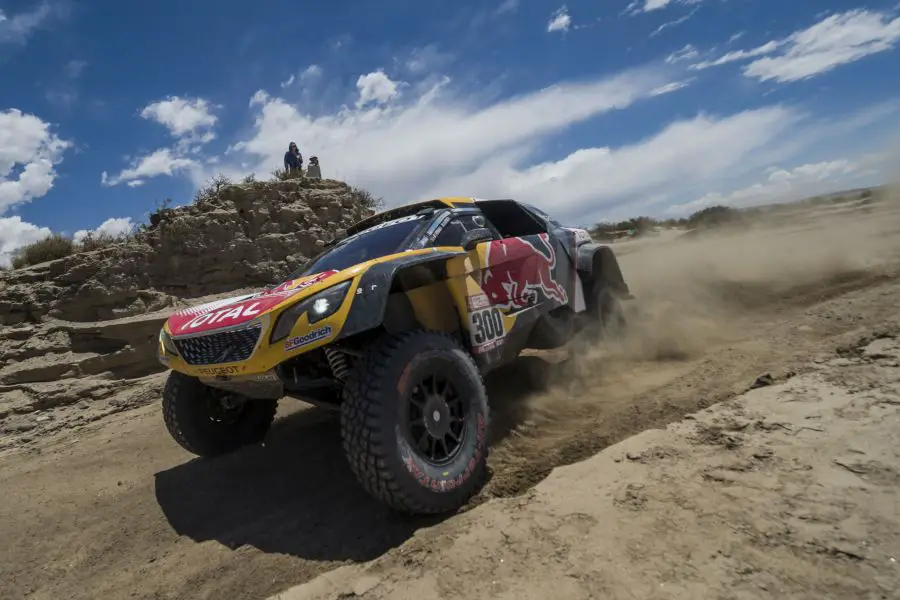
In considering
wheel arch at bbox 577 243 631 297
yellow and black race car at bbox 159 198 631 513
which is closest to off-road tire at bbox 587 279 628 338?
wheel arch at bbox 577 243 631 297

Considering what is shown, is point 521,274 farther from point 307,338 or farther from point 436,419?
point 307,338

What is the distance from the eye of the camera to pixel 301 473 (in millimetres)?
3637

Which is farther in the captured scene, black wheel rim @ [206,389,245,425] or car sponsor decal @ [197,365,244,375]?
black wheel rim @ [206,389,245,425]

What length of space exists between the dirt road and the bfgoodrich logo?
3.60ft

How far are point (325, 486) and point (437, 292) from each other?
155 centimetres

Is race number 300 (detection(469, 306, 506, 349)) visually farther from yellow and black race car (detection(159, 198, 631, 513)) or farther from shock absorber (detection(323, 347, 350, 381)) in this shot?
shock absorber (detection(323, 347, 350, 381))

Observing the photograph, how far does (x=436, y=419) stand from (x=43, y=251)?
8.64 meters

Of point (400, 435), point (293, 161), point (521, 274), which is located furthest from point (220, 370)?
point (293, 161)

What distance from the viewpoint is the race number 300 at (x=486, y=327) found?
348 centimetres

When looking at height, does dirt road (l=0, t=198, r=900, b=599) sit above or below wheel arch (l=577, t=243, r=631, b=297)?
below

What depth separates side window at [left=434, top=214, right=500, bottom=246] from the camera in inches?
148

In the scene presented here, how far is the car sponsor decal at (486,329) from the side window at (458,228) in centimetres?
60

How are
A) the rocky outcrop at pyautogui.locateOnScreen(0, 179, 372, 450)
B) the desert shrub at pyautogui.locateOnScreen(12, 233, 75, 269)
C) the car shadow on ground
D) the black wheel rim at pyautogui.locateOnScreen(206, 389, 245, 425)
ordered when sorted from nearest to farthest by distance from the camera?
the car shadow on ground, the black wheel rim at pyautogui.locateOnScreen(206, 389, 245, 425), the rocky outcrop at pyautogui.locateOnScreen(0, 179, 372, 450), the desert shrub at pyautogui.locateOnScreen(12, 233, 75, 269)

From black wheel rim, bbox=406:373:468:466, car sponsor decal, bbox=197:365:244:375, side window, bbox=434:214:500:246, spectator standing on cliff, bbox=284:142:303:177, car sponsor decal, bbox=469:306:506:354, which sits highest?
spectator standing on cliff, bbox=284:142:303:177
